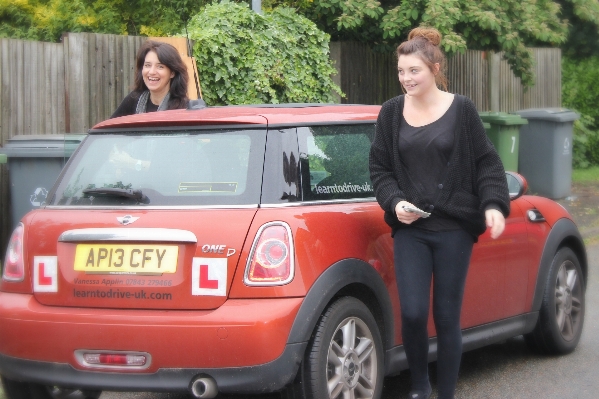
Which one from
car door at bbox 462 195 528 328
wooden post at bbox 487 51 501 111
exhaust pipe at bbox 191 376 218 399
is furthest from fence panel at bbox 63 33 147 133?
wooden post at bbox 487 51 501 111

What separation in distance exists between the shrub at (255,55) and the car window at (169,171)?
5637 millimetres

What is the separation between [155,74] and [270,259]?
253 centimetres

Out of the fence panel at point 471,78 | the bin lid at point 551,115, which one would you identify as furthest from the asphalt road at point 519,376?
the bin lid at point 551,115

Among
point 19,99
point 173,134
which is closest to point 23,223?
point 173,134

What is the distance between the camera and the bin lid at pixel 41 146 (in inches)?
331

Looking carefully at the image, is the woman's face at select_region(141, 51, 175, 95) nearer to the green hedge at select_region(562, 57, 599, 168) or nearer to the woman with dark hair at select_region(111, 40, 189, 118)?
the woman with dark hair at select_region(111, 40, 189, 118)

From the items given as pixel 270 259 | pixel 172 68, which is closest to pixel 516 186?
pixel 270 259

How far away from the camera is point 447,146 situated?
4.81 m

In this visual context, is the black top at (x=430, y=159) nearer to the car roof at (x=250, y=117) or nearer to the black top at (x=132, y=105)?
the car roof at (x=250, y=117)

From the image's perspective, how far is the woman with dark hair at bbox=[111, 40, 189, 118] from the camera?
6.57 meters

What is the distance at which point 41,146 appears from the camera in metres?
8.46

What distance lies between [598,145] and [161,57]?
614 inches

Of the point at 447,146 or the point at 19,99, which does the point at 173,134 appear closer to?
the point at 447,146

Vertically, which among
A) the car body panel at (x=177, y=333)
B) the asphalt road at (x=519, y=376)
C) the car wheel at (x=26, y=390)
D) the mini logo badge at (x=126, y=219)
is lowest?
the asphalt road at (x=519, y=376)
